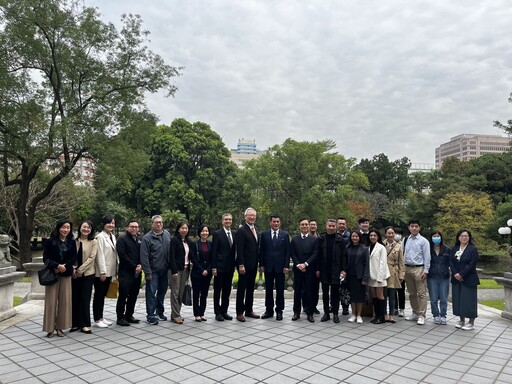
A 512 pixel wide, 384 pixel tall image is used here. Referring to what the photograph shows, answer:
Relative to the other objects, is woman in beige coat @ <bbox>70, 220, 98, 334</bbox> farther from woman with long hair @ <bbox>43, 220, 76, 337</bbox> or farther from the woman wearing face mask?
the woman wearing face mask

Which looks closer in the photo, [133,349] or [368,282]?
[133,349]

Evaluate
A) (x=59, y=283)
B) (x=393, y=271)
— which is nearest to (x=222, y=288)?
(x=59, y=283)

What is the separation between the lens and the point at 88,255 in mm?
5777

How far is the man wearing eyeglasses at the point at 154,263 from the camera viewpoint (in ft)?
20.0

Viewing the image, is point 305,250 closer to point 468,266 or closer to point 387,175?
point 468,266

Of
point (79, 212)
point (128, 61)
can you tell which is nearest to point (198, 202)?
point (79, 212)

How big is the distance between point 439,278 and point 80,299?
20.0ft

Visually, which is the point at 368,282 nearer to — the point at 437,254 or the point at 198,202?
the point at 437,254

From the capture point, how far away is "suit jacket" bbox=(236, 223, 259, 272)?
21.4 ft

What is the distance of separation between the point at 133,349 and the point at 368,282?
3971 mm

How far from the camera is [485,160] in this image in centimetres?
3262

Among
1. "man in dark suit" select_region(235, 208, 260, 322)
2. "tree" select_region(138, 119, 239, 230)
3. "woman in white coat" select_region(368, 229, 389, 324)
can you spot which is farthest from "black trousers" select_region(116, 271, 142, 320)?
"tree" select_region(138, 119, 239, 230)

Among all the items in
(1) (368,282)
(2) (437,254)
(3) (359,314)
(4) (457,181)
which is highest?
(4) (457,181)

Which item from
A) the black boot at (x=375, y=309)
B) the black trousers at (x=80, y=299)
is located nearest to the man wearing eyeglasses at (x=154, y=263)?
the black trousers at (x=80, y=299)
